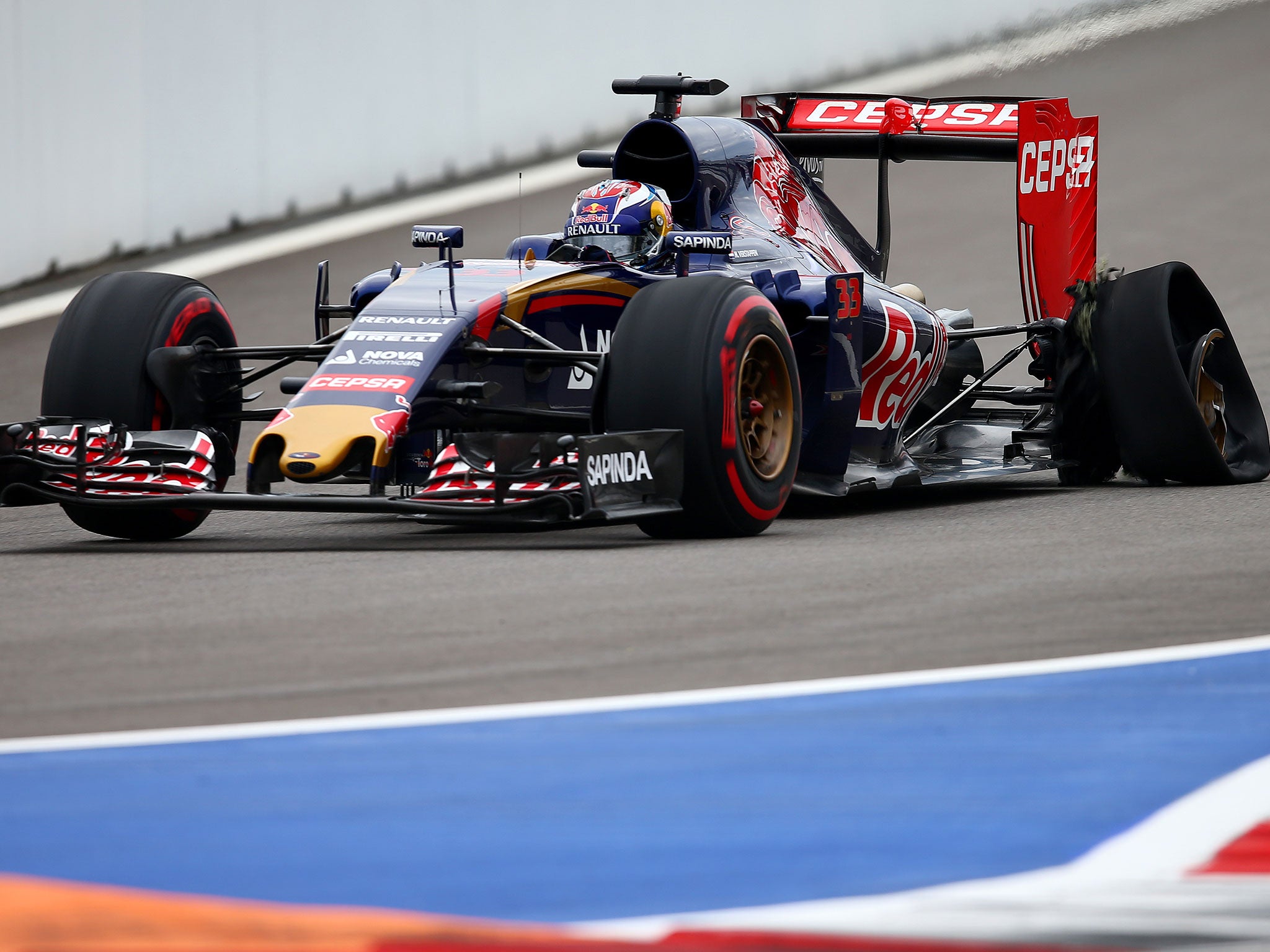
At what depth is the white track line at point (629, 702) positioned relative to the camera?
13.1 ft

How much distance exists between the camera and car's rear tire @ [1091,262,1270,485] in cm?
940

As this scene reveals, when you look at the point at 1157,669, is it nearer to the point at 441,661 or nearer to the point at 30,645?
the point at 441,661

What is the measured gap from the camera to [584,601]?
→ 5738 millimetres

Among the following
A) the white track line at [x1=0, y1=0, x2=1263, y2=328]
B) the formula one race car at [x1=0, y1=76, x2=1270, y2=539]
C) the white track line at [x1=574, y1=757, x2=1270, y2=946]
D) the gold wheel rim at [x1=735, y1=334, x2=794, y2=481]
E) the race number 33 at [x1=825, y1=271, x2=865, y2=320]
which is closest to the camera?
the white track line at [x1=574, y1=757, x2=1270, y2=946]

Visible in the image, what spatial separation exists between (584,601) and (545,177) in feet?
59.0

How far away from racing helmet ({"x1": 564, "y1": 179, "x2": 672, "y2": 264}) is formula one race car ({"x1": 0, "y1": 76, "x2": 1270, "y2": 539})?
0.01 m

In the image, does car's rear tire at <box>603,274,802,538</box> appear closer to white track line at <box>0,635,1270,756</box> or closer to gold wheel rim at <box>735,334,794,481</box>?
gold wheel rim at <box>735,334,794,481</box>

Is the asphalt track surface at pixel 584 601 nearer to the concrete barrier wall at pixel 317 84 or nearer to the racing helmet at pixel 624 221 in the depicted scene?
the racing helmet at pixel 624 221

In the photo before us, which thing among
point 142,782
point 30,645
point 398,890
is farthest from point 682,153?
point 398,890

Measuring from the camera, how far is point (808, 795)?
11.5 ft

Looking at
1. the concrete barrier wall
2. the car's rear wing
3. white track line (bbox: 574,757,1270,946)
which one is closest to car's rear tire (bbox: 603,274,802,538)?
the car's rear wing

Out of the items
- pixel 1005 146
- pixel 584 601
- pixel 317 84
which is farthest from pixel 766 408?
pixel 317 84

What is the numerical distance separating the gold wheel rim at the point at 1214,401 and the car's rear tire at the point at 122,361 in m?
4.70

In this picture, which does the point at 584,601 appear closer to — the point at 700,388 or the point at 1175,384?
the point at 700,388
